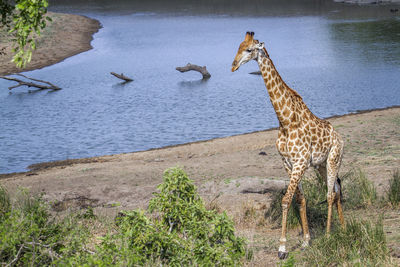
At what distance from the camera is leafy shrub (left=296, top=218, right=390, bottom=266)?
6814 millimetres

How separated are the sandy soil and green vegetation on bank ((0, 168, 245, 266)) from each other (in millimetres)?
31912

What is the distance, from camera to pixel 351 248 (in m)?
7.23

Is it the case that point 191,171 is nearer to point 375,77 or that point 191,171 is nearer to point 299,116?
point 299,116

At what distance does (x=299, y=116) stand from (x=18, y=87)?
28.4 meters

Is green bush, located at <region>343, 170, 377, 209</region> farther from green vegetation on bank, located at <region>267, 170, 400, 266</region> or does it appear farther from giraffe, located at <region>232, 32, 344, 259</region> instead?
giraffe, located at <region>232, 32, 344, 259</region>

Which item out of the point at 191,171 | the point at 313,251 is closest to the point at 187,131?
the point at 191,171

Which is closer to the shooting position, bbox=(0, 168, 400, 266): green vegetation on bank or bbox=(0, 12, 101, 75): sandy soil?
bbox=(0, 168, 400, 266): green vegetation on bank

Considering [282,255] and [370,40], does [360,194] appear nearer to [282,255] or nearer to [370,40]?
[282,255]

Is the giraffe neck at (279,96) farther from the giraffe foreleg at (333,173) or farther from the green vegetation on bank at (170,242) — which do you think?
the green vegetation on bank at (170,242)

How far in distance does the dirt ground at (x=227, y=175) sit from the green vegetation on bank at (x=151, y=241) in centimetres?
48

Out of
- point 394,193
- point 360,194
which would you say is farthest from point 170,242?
point 394,193

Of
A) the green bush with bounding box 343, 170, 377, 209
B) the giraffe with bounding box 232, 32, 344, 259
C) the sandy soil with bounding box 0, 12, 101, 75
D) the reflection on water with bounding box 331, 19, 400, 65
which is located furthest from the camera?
the sandy soil with bounding box 0, 12, 101, 75

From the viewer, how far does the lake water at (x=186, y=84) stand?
2244cm

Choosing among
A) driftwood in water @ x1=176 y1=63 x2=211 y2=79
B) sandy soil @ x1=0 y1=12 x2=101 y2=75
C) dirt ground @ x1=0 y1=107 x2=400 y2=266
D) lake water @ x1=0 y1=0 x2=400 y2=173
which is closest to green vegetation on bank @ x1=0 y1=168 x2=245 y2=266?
dirt ground @ x1=0 y1=107 x2=400 y2=266
